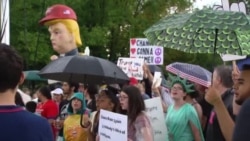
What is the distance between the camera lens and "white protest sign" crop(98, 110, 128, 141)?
20.6ft

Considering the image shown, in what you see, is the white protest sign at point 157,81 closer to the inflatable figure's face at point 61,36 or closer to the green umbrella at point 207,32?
the inflatable figure's face at point 61,36

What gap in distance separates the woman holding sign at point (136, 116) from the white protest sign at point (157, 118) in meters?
0.37

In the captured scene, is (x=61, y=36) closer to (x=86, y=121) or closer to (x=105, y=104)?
(x=86, y=121)

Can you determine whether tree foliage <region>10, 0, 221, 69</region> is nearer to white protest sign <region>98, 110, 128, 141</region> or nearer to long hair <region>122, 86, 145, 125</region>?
white protest sign <region>98, 110, 128, 141</region>

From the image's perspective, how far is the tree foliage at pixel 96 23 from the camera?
25406mm

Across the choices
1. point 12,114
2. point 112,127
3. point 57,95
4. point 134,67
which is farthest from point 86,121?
point 12,114

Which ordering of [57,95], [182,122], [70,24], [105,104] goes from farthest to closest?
[57,95] → [70,24] → [105,104] → [182,122]

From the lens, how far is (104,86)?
771 centimetres

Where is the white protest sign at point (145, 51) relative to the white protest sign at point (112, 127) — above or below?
above

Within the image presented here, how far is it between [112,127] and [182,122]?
32.8 inches

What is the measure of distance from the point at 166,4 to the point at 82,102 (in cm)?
2465

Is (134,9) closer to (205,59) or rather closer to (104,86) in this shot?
(205,59)

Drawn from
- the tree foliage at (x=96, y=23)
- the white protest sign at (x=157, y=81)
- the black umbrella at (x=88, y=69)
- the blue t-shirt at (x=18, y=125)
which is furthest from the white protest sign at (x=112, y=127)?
the tree foliage at (x=96, y=23)

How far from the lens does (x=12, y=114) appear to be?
3346mm
